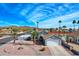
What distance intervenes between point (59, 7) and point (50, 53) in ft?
2.07

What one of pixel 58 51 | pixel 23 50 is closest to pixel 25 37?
pixel 23 50

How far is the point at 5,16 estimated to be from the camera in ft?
13.9

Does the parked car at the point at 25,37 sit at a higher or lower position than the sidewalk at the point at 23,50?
higher

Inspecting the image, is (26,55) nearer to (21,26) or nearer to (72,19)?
(21,26)

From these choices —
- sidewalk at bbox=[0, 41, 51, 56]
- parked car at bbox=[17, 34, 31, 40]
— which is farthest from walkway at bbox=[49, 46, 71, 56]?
parked car at bbox=[17, 34, 31, 40]

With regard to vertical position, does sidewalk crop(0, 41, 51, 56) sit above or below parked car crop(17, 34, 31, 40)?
below

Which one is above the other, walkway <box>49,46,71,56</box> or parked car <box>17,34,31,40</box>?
parked car <box>17,34,31,40</box>

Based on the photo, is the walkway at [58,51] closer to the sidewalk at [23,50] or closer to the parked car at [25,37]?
the sidewalk at [23,50]

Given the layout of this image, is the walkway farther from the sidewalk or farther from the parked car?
the parked car

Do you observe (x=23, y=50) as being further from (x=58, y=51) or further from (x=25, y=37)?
(x=58, y=51)

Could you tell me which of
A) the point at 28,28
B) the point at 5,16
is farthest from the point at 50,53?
the point at 5,16

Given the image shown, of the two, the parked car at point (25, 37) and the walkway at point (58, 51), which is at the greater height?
the parked car at point (25, 37)

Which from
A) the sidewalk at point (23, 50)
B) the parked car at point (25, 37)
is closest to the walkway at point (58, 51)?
the sidewalk at point (23, 50)

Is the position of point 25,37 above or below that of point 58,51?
above
